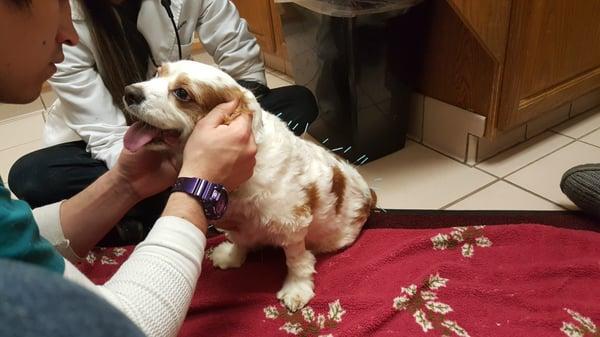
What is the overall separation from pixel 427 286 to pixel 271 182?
44 centimetres

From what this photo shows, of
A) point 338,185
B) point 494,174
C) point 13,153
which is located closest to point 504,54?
point 494,174

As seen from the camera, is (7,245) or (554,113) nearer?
(7,245)

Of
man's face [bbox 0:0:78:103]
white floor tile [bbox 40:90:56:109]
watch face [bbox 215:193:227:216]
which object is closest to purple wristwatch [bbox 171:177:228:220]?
watch face [bbox 215:193:227:216]

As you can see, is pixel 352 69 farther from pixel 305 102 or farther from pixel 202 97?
pixel 202 97

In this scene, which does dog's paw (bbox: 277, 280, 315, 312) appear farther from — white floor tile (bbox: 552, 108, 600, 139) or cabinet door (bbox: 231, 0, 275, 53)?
cabinet door (bbox: 231, 0, 275, 53)

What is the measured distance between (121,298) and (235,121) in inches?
14.9

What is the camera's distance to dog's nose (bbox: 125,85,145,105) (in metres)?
0.93

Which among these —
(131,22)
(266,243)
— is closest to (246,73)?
(131,22)

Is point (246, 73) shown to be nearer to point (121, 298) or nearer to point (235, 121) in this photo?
point (235, 121)

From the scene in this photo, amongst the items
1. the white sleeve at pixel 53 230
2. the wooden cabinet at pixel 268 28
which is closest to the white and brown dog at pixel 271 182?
the white sleeve at pixel 53 230

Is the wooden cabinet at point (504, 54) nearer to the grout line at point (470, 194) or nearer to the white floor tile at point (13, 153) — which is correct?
the grout line at point (470, 194)

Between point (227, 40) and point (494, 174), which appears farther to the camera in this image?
point (494, 174)

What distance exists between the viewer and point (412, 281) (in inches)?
46.7

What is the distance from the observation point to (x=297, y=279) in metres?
1.22
